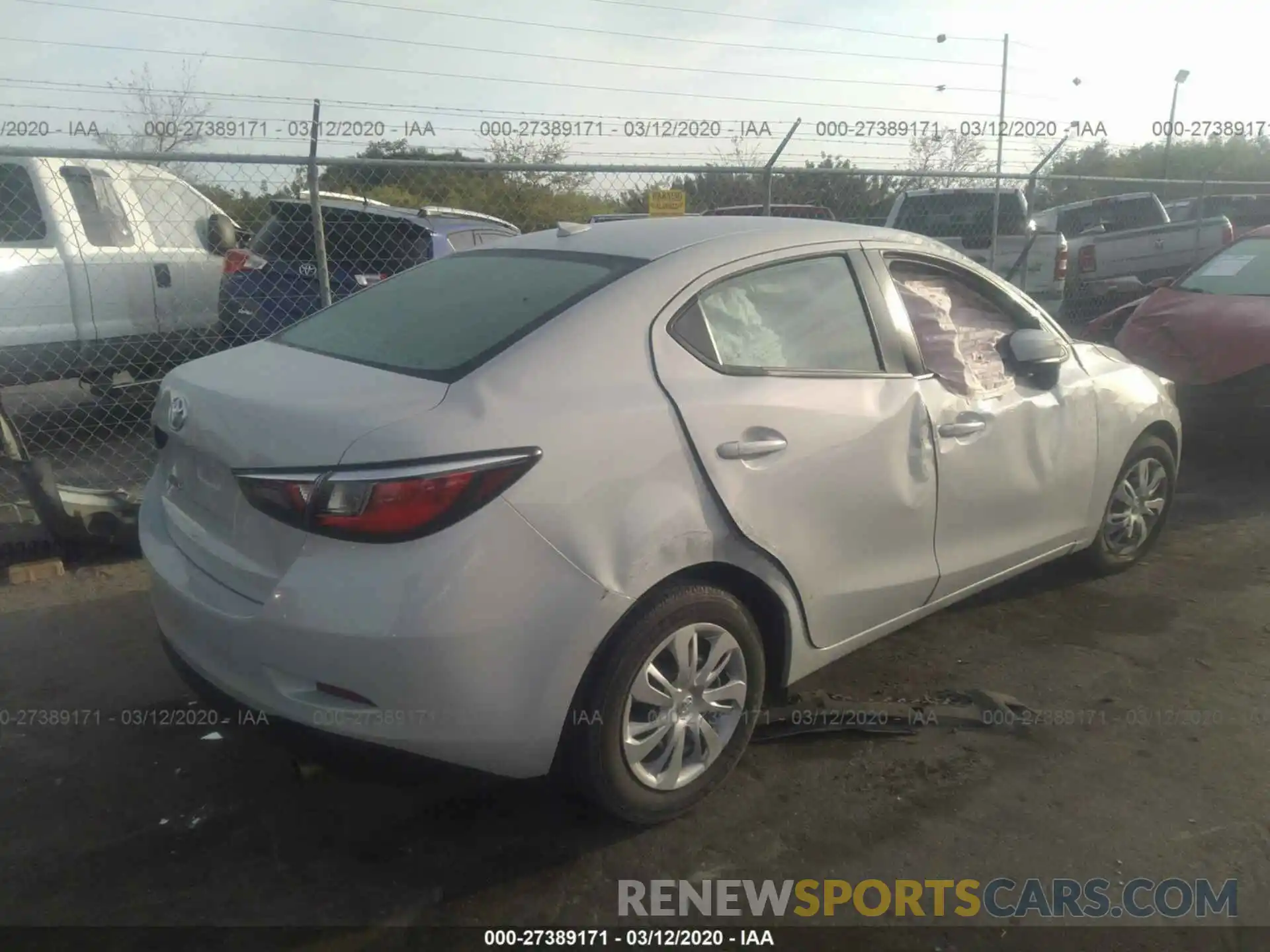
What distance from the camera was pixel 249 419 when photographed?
258cm

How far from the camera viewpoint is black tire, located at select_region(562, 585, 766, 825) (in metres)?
2.61

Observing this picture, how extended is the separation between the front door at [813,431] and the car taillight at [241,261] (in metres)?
5.29

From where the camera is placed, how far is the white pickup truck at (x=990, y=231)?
1073cm

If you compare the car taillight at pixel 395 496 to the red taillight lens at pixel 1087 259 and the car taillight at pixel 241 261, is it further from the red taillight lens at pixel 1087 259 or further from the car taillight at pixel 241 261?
the red taillight lens at pixel 1087 259

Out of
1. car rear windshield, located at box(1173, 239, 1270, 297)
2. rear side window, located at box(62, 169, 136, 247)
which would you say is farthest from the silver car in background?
rear side window, located at box(62, 169, 136, 247)

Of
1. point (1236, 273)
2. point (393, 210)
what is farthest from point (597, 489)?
point (1236, 273)

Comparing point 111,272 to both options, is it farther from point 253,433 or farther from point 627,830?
point 627,830

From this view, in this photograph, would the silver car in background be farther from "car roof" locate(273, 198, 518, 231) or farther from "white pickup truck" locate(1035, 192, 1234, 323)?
"white pickup truck" locate(1035, 192, 1234, 323)

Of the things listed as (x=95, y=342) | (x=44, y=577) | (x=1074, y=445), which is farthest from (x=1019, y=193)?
(x=44, y=577)

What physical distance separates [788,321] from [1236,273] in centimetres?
565

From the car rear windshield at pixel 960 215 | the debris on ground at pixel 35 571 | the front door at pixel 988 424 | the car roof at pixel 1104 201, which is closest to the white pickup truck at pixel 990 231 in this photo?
the car rear windshield at pixel 960 215

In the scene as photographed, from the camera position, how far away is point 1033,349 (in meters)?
3.78

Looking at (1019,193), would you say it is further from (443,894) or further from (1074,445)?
(443,894)

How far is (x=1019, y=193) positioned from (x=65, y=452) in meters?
10.1
